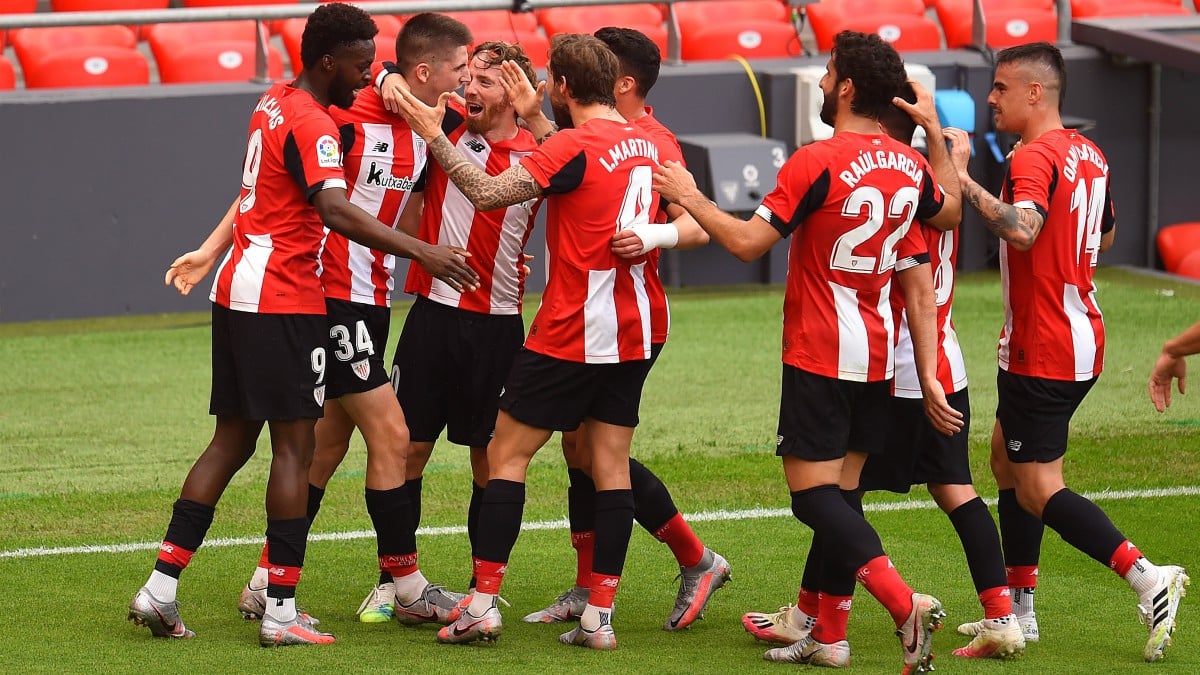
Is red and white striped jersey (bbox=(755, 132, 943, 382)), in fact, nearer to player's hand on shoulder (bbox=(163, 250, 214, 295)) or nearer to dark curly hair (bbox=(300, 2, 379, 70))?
dark curly hair (bbox=(300, 2, 379, 70))

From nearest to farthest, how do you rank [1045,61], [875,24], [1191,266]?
[1045,61]
[1191,266]
[875,24]

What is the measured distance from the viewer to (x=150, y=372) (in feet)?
32.2

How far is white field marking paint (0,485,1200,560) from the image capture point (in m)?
6.28

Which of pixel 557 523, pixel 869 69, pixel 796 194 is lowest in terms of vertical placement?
pixel 557 523

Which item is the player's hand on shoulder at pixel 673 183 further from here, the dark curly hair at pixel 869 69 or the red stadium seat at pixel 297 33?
the red stadium seat at pixel 297 33

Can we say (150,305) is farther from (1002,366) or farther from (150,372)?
(1002,366)

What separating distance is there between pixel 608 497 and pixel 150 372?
5.33 meters

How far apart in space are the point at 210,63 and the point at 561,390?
25.9 feet

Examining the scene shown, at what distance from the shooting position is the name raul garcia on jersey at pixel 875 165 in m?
4.77

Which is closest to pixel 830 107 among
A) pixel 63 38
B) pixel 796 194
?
pixel 796 194

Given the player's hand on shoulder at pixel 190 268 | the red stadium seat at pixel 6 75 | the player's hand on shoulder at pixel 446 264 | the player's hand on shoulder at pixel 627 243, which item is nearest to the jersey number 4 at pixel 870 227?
the player's hand on shoulder at pixel 627 243

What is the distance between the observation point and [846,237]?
4.82m

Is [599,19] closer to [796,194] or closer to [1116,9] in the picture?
[1116,9]

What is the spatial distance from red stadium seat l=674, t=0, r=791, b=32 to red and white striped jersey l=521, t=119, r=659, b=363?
8657mm
